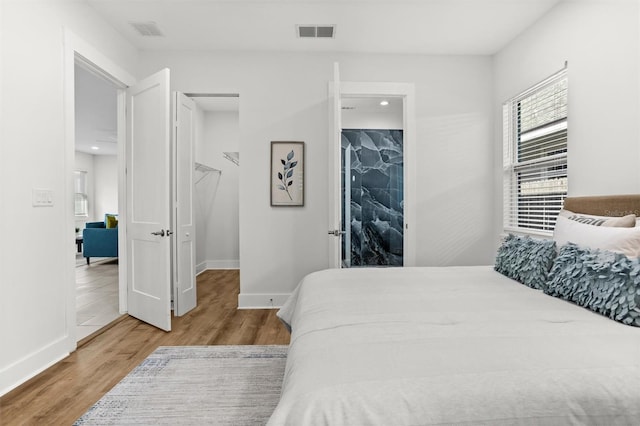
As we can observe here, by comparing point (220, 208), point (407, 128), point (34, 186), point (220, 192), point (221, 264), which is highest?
point (407, 128)

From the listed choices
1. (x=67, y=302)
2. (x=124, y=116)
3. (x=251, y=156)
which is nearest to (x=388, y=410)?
(x=67, y=302)

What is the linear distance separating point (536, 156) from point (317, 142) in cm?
212

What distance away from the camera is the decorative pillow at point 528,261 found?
6.18 ft

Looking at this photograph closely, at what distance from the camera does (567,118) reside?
264 cm

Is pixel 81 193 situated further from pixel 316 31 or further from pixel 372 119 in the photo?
pixel 316 31

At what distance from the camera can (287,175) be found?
3.61 metres

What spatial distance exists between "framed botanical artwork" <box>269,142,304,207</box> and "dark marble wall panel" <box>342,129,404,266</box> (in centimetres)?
191

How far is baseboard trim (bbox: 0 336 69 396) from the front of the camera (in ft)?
6.53

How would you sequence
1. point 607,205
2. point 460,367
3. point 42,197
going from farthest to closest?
point 42,197 → point 607,205 → point 460,367

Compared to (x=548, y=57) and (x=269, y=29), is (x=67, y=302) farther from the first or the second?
(x=548, y=57)

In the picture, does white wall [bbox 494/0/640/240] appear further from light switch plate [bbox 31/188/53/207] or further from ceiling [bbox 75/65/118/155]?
ceiling [bbox 75/65/118/155]

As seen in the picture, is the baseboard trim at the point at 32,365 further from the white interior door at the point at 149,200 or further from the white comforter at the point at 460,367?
the white comforter at the point at 460,367

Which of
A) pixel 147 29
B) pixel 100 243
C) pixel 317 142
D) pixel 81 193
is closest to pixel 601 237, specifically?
pixel 317 142

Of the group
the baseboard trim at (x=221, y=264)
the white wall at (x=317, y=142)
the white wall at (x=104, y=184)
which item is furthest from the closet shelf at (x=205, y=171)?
the white wall at (x=104, y=184)
